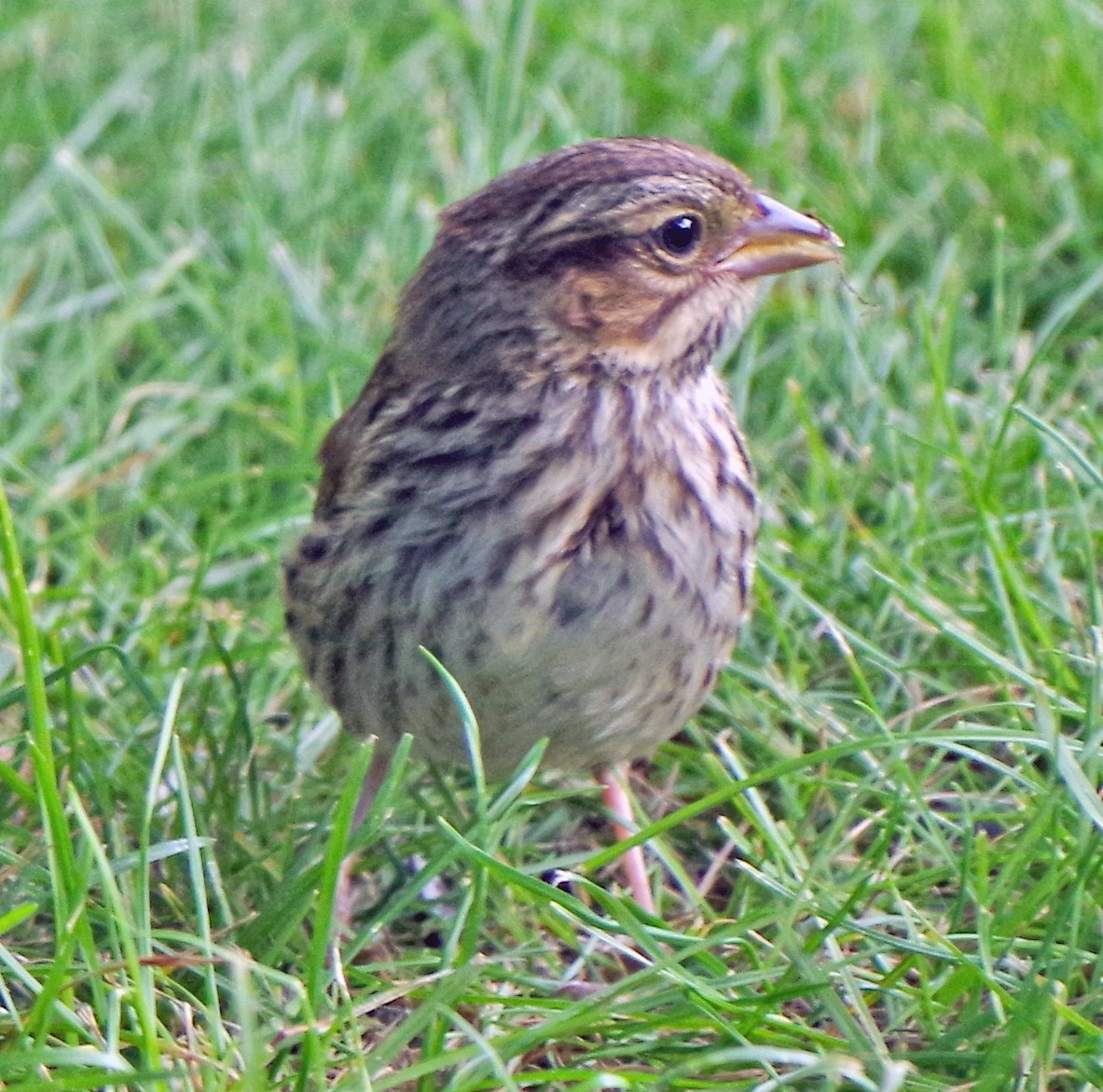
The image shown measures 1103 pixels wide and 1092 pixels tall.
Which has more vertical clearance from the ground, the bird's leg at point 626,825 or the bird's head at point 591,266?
the bird's head at point 591,266

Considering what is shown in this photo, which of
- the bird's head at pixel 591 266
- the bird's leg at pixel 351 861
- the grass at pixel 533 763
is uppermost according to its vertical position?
the bird's head at pixel 591 266

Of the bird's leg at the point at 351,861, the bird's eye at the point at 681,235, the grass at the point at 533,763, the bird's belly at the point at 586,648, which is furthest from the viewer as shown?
the bird's leg at the point at 351,861

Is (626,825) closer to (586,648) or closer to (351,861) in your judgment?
(351,861)

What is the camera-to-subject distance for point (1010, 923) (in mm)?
3236

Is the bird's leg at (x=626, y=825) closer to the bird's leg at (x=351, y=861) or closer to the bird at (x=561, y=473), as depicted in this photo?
the bird at (x=561, y=473)

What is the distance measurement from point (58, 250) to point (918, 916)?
326 centimetres

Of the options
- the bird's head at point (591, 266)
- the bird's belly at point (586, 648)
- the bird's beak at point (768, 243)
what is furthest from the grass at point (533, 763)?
the bird's head at point (591, 266)

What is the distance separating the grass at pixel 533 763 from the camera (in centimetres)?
312

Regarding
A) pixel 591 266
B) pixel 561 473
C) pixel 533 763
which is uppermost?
pixel 591 266

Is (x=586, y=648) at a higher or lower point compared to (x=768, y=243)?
lower

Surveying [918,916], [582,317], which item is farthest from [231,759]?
[918,916]

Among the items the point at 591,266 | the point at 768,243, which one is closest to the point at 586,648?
the point at 591,266

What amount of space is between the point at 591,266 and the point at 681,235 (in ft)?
0.59

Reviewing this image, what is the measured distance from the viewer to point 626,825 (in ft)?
13.0
